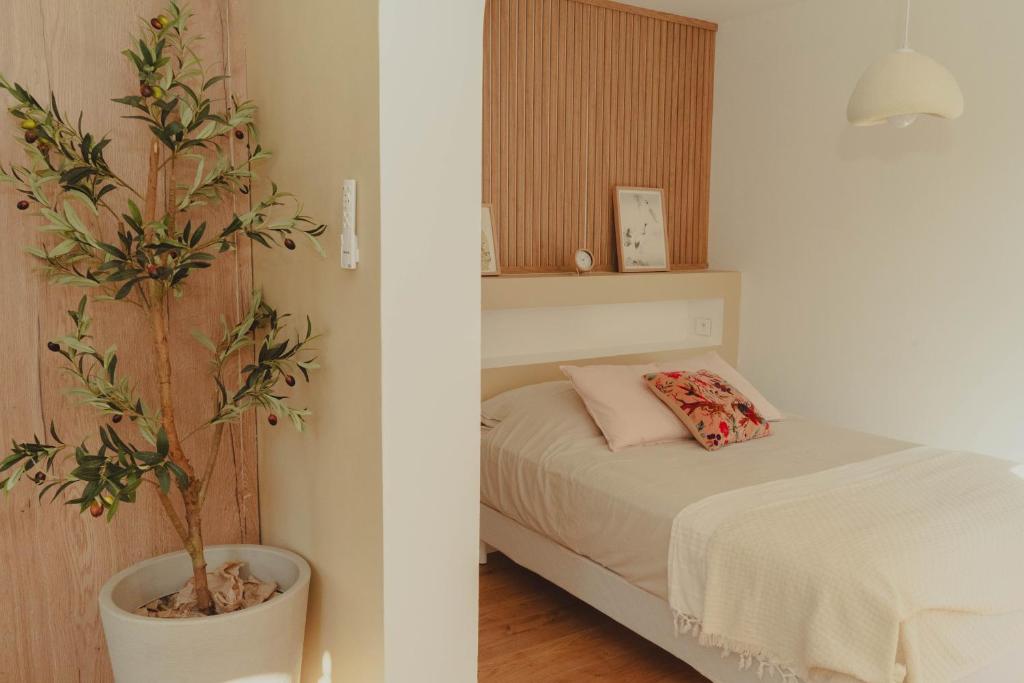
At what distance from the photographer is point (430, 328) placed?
168 centimetres

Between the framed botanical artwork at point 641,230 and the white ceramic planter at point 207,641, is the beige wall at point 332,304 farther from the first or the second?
the framed botanical artwork at point 641,230

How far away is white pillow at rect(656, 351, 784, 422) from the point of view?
350 cm

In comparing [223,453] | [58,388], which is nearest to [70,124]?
[58,388]

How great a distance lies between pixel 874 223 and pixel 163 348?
122 inches

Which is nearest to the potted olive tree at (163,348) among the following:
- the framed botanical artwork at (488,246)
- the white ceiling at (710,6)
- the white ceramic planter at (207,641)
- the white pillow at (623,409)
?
the white ceramic planter at (207,641)

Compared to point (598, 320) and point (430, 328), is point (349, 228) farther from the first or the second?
point (598, 320)

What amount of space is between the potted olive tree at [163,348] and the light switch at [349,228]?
94 mm

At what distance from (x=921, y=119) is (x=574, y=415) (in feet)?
6.38

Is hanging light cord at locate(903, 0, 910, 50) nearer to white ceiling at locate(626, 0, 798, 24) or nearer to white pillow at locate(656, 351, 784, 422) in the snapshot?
white ceiling at locate(626, 0, 798, 24)

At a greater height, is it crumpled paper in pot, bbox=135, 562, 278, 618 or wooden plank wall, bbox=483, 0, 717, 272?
wooden plank wall, bbox=483, 0, 717, 272

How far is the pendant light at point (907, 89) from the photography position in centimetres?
264

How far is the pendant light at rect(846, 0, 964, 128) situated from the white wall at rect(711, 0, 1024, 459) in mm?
726

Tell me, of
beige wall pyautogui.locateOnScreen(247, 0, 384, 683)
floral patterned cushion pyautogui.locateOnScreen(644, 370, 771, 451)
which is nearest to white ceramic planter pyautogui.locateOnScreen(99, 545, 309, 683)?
beige wall pyautogui.locateOnScreen(247, 0, 384, 683)

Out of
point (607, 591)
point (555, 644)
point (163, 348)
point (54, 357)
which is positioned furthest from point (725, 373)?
point (54, 357)
